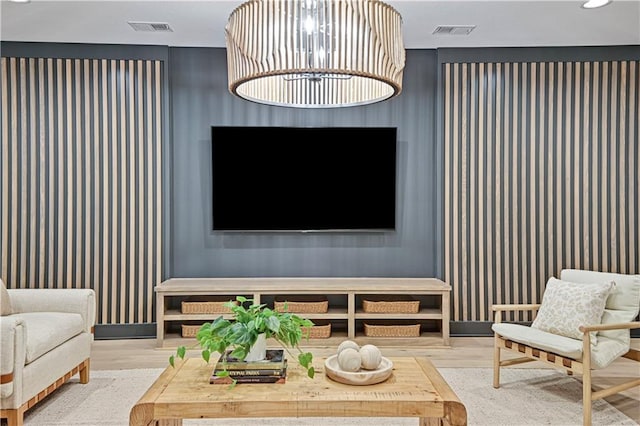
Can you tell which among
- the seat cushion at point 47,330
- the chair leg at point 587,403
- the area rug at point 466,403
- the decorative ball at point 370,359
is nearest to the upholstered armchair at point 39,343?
the seat cushion at point 47,330

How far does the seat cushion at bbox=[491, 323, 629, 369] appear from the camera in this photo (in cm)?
283

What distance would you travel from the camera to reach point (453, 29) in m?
4.20

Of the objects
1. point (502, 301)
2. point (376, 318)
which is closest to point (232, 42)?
point (376, 318)

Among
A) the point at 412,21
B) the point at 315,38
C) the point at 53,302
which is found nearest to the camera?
the point at 315,38

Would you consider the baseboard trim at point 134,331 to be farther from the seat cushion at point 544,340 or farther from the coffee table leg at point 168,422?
the coffee table leg at point 168,422

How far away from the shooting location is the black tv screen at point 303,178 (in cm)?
463

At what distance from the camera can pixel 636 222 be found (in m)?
4.62

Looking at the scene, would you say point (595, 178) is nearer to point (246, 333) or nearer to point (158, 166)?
point (246, 333)

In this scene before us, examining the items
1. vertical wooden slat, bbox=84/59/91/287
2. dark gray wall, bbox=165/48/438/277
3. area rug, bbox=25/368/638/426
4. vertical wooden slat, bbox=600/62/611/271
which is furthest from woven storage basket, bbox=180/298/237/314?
vertical wooden slat, bbox=600/62/611/271

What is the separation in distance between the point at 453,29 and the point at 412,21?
1.33 feet

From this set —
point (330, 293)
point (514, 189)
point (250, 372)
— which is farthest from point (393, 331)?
point (250, 372)

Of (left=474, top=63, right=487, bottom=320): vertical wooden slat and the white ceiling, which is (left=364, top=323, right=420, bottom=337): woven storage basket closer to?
(left=474, top=63, right=487, bottom=320): vertical wooden slat

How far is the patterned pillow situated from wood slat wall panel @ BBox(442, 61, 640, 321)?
1.38m

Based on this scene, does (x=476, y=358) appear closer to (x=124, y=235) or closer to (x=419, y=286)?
(x=419, y=286)
